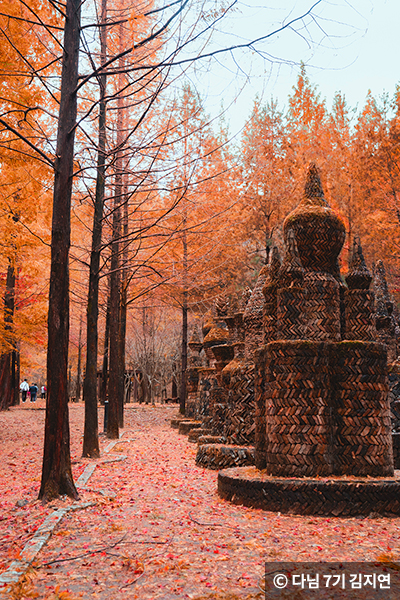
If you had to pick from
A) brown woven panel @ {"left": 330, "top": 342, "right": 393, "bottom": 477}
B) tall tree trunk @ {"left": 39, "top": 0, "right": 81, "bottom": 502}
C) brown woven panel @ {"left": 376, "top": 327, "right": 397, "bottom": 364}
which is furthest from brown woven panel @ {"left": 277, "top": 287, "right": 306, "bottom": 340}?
brown woven panel @ {"left": 376, "top": 327, "right": 397, "bottom": 364}

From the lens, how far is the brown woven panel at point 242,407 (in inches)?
370

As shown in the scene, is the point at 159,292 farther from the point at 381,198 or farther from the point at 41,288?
the point at 381,198

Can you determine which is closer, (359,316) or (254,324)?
(359,316)

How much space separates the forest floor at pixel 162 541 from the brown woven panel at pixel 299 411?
72 cm

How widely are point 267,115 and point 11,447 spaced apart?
1716 cm

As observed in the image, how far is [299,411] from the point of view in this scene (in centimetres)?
625

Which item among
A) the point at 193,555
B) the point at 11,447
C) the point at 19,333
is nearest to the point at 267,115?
the point at 19,333

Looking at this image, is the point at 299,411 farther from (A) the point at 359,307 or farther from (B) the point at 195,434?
(B) the point at 195,434

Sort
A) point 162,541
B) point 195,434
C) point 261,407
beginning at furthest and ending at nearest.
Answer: point 195,434 < point 261,407 < point 162,541

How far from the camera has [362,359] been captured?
Result: 652 cm

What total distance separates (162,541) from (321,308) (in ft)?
12.4

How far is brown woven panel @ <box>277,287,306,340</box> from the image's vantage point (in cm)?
673

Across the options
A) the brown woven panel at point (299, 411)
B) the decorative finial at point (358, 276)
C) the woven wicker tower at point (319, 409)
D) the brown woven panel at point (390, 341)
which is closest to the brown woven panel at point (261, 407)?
the woven wicker tower at point (319, 409)

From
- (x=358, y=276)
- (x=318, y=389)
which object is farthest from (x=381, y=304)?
(x=318, y=389)
